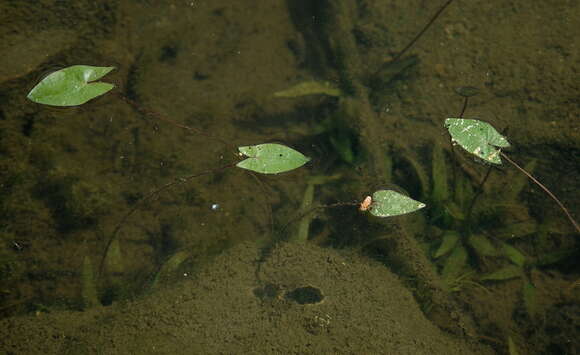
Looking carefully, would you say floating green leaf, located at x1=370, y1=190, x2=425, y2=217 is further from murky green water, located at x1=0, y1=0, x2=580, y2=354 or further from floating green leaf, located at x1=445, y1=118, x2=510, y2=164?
floating green leaf, located at x1=445, y1=118, x2=510, y2=164

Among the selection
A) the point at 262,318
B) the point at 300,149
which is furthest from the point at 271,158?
the point at 262,318

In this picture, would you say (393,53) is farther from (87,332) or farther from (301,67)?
(87,332)

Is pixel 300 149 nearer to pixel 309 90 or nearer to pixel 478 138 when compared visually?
pixel 309 90

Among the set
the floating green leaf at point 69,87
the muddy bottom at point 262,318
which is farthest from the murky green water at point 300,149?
the floating green leaf at point 69,87

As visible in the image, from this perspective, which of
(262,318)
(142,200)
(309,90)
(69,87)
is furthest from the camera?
(309,90)

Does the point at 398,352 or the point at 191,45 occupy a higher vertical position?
the point at 191,45

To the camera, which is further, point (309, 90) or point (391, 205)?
point (309, 90)

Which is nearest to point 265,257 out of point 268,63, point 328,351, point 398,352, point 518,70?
point 328,351

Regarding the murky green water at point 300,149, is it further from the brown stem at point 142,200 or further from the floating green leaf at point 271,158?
the floating green leaf at point 271,158
